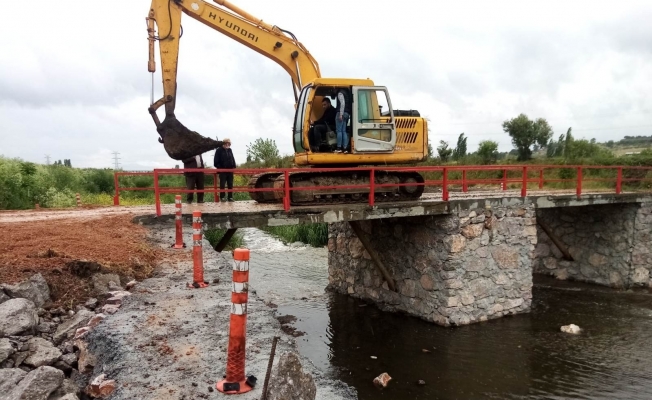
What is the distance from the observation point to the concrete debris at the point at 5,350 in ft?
13.2

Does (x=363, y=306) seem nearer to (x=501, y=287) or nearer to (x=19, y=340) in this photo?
(x=501, y=287)

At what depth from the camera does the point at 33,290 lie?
5.05m

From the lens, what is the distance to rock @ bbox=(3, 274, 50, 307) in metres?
4.93

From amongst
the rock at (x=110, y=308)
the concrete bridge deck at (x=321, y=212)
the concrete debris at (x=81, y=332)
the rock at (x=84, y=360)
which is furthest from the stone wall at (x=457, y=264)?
the rock at (x=84, y=360)

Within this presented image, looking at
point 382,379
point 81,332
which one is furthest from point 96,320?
point 382,379

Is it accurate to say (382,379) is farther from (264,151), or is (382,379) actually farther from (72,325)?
(264,151)

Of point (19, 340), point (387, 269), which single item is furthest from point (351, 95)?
point (19, 340)

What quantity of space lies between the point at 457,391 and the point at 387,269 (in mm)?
4003

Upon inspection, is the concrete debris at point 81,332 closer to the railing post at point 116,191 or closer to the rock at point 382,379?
the rock at point 382,379

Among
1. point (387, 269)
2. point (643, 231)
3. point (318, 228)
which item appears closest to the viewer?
point (387, 269)

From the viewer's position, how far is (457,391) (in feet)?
23.1

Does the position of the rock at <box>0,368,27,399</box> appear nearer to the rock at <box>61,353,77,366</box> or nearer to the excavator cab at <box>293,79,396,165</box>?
the rock at <box>61,353,77,366</box>

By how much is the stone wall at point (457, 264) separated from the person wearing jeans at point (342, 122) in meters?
2.43

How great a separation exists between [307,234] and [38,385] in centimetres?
1523
